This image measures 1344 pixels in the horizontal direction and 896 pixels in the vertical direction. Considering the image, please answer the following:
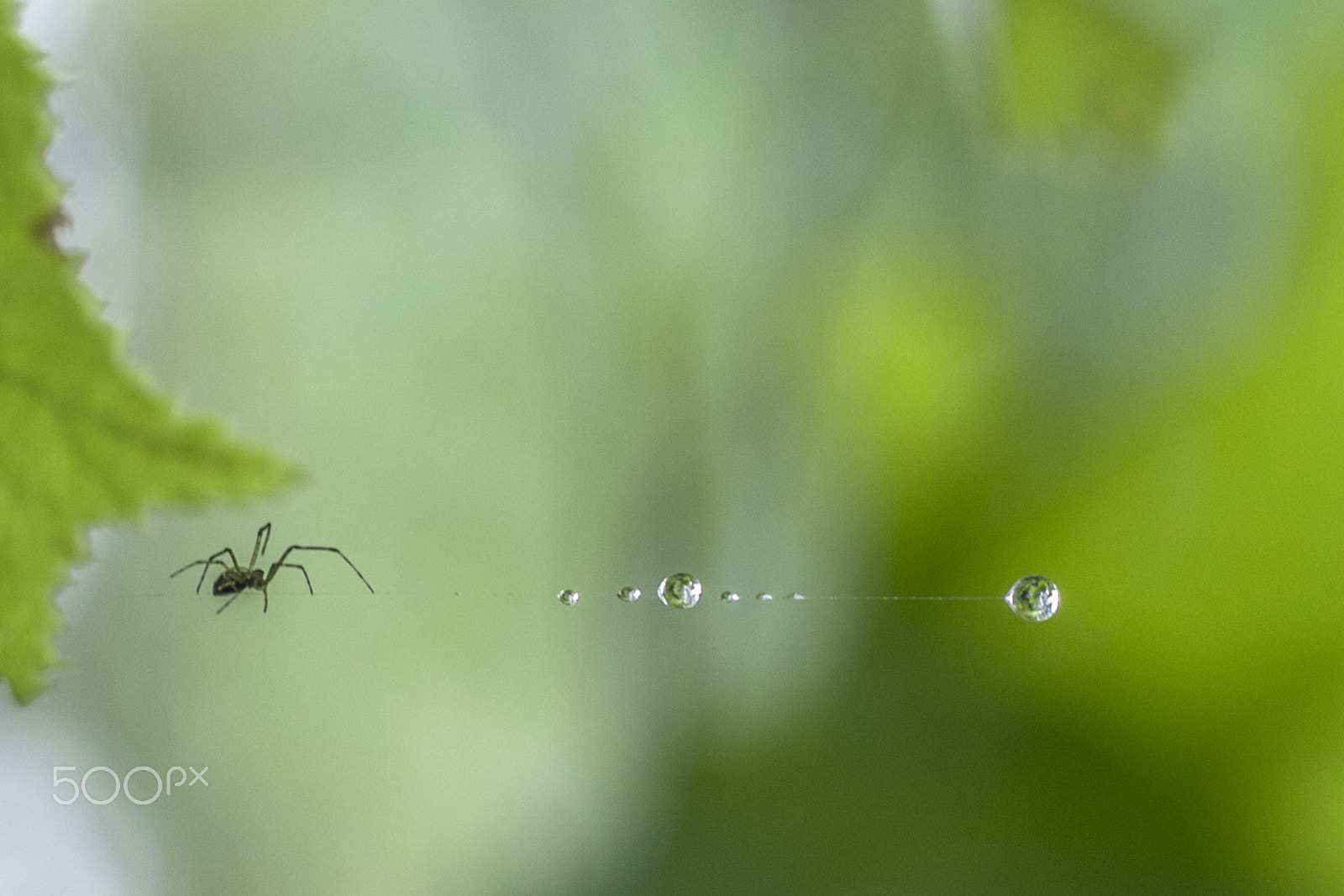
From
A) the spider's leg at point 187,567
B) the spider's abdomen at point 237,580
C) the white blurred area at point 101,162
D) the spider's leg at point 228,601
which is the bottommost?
the spider's abdomen at point 237,580

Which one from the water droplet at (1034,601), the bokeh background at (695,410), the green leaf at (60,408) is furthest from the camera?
the bokeh background at (695,410)

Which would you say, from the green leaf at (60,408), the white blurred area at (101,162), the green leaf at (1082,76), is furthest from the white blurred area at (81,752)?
the green leaf at (1082,76)

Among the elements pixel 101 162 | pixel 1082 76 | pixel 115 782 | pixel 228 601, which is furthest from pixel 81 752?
pixel 1082 76

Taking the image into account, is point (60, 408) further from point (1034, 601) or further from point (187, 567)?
point (187, 567)

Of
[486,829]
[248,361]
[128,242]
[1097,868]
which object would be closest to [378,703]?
[486,829]

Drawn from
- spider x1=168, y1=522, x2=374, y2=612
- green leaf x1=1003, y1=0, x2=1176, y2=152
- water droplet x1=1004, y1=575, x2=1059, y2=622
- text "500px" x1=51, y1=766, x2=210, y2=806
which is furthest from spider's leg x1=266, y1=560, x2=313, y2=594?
green leaf x1=1003, y1=0, x2=1176, y2=152

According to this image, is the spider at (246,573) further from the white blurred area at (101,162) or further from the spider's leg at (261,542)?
the white blurred area at (101,162)

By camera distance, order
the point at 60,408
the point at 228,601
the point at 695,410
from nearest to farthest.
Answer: the point at 60,408 < the point at 228,601 < the point at 695,410

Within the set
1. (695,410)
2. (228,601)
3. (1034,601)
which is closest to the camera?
(1034,601)
